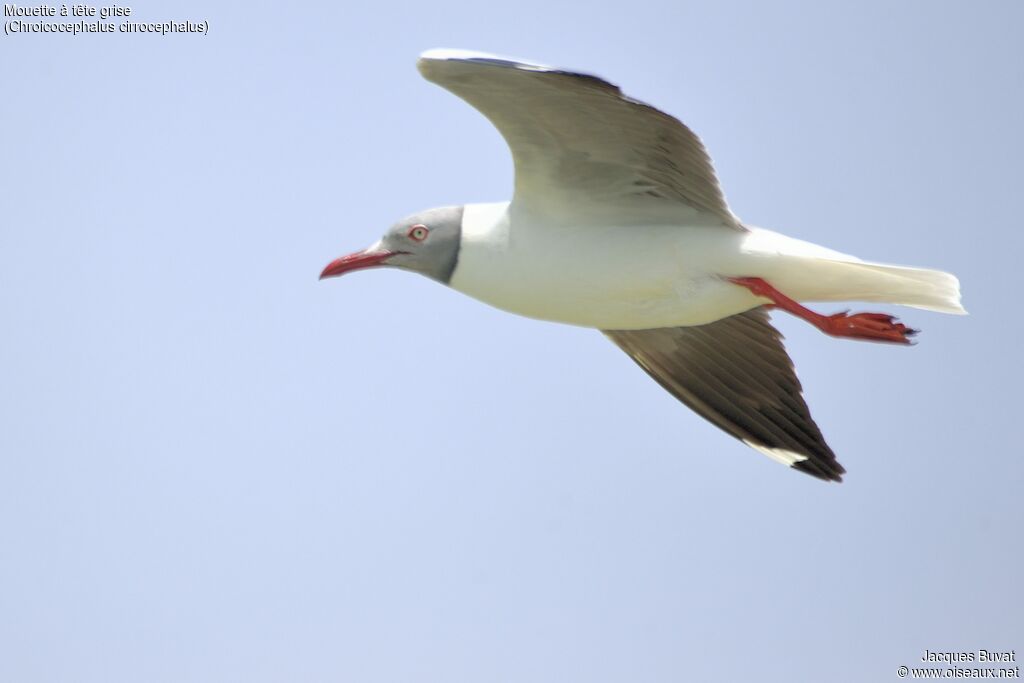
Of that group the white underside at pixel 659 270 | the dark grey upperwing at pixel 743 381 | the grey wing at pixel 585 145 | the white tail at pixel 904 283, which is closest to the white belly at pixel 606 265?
the white underside at pixel 659 270

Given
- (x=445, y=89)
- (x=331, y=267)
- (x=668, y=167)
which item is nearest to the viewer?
(x=445, y=89)

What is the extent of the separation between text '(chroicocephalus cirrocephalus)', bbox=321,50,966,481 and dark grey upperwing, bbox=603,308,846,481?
70cm

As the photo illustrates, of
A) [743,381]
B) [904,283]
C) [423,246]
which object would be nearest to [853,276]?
[904,283]

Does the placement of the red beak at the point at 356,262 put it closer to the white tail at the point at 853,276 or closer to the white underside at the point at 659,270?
→ the white underside at the point at 659,270

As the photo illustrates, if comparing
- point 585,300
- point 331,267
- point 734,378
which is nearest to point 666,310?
point 585,300

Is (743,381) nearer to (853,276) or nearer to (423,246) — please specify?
(853,276)

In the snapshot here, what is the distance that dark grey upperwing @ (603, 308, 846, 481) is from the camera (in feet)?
32.9

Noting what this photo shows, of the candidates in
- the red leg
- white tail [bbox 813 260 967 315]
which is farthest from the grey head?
white tail [bbox 813 260 967 315]

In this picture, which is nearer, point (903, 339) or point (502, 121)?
point (502, 121)

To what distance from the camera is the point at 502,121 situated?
8.47 m

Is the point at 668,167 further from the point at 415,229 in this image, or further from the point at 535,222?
the point at 415,229

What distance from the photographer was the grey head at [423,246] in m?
9.24

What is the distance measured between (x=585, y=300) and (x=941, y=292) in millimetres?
1827

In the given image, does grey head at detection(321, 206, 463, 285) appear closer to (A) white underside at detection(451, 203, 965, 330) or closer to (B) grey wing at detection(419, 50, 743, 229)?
(A) white underside at detection(451, 203, 965, 330)
